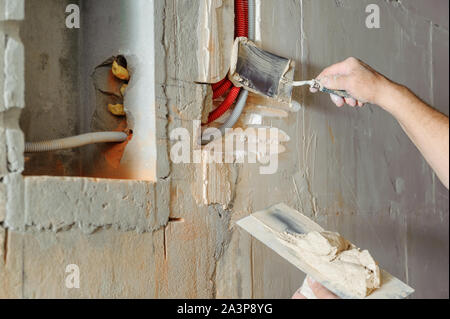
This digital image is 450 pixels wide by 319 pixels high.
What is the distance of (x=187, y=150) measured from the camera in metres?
2.38

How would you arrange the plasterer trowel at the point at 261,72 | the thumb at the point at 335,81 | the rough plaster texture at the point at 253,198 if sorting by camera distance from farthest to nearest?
1. the plasterer trowel at the point at 261,72
2. the thumb at the point at 335,81
3. the rough plaster texture at the point at 253,198

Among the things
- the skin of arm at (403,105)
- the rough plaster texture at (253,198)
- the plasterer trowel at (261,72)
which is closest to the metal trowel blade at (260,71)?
the plasterer trowel at (261,72)

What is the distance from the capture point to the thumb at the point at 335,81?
7.48ft

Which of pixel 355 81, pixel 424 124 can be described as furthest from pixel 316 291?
pixel 355 81

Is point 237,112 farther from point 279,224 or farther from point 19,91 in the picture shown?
point 19,91

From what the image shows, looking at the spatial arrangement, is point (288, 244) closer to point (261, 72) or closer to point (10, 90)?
point (261, 72)

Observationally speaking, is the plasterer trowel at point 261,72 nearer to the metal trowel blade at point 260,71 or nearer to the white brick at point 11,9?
the metal trowel blade at point 260,71

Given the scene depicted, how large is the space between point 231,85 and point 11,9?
3.75 ft

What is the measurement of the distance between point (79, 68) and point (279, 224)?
137 cm

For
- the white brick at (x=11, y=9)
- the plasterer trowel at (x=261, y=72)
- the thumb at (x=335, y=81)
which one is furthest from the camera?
the plasterer trowel at (x=261, y=72)

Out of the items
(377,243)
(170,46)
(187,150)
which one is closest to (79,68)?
(170,46)

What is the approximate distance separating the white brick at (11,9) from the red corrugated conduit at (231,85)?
3.33 feet

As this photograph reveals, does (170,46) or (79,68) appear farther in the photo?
(79,68)

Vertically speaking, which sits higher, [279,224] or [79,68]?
[79,68]
